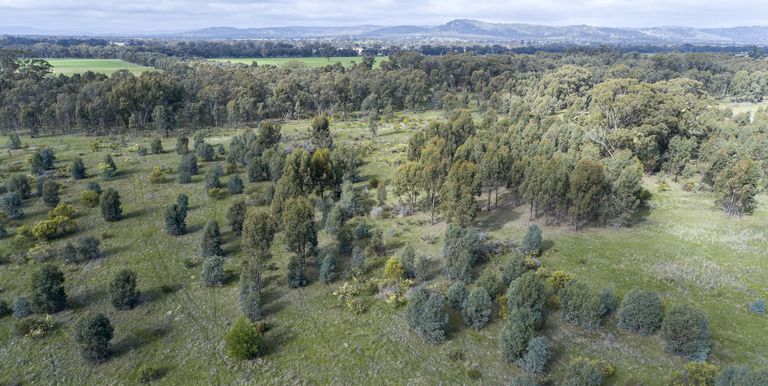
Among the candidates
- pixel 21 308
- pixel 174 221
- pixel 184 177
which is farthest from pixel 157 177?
pixel 21 308

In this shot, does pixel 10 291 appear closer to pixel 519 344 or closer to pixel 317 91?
pixel 519 344

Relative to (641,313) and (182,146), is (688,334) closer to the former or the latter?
(641,313)

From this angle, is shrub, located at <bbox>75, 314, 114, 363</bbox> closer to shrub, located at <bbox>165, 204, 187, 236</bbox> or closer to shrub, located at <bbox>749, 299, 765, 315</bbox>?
shrub, located at <bbox>165, 204, 187, 236</bbox>

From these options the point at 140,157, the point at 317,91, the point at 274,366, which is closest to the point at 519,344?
the point at 274,366

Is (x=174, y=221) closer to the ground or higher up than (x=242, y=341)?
higher up

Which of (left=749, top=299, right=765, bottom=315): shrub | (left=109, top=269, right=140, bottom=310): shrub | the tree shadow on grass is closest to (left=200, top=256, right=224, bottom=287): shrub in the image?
(left=109, top=269, right=140, bottom=310): shrub

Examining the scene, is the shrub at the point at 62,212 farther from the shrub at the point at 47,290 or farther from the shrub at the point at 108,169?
the shrub at the point at 47,290
